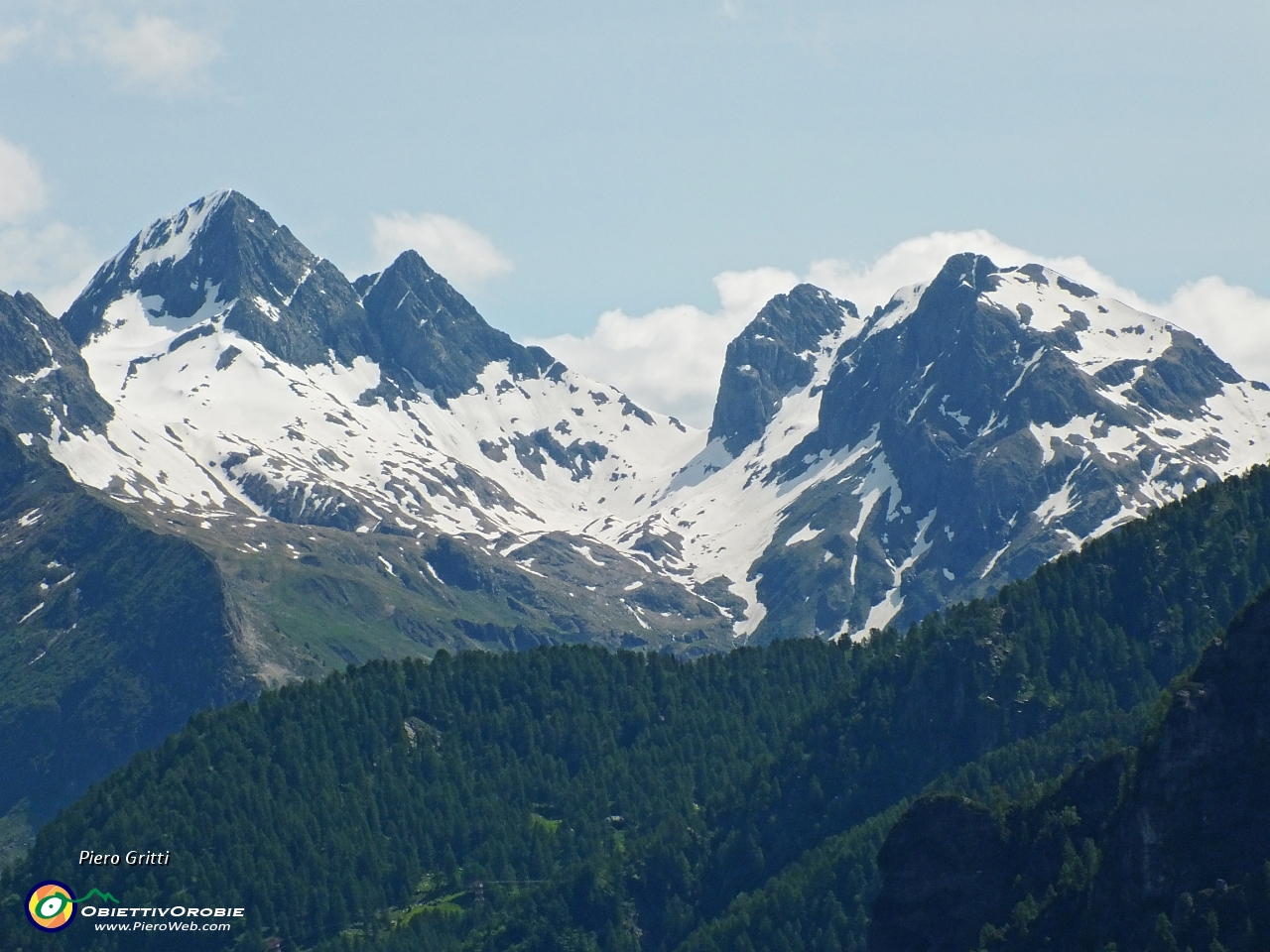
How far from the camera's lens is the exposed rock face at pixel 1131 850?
136 m

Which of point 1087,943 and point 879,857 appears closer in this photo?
point 1087,943

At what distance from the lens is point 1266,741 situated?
14050cm

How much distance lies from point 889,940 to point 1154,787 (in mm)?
27502

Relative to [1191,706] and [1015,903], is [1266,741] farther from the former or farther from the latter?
[1015,903]

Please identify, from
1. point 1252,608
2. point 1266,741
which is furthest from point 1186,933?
point 1252,608

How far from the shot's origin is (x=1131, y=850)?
141500mm

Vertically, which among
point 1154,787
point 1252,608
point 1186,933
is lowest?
point 1186,933

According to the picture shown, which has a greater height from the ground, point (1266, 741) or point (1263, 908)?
point (1266, 741)

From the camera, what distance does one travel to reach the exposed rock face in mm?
135625

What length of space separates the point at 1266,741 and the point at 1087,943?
1941cm

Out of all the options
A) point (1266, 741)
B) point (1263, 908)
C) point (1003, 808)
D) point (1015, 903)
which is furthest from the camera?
point (1003, 808)

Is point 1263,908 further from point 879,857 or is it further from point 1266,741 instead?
point 879,857

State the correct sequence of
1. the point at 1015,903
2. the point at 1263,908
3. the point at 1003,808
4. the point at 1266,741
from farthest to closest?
the point at 1003,808 → the point at 1015,903 → the point at 1266,741 → the point at 1263,908

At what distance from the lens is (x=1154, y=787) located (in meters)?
143
